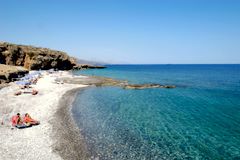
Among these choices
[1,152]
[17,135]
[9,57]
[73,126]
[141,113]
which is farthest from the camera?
[9,57]

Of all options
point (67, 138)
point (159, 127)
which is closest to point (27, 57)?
point (67, 138)

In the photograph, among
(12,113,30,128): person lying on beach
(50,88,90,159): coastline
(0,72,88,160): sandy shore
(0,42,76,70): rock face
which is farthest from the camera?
(0,42,76,70): rock face

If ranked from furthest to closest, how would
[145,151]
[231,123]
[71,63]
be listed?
[71,63]
[231,123]
[145,151]

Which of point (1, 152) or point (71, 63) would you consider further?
point (71, 63)

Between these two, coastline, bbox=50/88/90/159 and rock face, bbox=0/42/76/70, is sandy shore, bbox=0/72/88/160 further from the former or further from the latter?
rock face, bbox=0/42/76/70

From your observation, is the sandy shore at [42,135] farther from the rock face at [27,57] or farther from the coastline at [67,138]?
the rock face at [27,57]

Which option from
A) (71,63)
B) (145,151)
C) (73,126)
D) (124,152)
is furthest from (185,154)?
(71,63)

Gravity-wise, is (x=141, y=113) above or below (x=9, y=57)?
below

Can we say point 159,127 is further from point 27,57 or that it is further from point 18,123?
point 27,57

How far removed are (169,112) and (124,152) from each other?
17168 mm

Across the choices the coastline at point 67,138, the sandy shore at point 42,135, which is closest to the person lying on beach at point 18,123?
the sandy shore at point 42,135

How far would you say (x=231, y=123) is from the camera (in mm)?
30812

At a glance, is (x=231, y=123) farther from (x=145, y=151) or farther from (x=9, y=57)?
(x=9, y=57)

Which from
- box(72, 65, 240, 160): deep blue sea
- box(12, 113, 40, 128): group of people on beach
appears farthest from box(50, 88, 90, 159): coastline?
box(12, 113, 40, 128): group of people on beach
